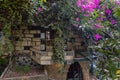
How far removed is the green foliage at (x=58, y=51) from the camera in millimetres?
4008

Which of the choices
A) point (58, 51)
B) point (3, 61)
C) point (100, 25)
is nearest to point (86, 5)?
point (100, 25)

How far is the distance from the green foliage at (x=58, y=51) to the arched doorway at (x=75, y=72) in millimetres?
964

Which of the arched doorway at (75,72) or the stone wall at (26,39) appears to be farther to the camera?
the arched doorway at (75,72)

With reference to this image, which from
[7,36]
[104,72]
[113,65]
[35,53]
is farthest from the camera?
[35,53]

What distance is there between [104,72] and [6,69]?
2.95 m

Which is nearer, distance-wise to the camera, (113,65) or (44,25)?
(113,65)

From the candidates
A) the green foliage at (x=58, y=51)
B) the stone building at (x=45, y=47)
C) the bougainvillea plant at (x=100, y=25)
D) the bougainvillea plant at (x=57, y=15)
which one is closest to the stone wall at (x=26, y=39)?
the stone building at (x=45, y=47)

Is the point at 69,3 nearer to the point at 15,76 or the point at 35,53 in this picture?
the point at 35,53

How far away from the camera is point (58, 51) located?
4.04m

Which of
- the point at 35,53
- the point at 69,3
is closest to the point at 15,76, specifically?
the point at 35,53

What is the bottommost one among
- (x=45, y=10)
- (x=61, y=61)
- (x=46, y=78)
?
(x=46, y=78)

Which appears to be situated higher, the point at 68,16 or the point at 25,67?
the point at 68,16

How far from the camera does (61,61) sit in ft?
13.3

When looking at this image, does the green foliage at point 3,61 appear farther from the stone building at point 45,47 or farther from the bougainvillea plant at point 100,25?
the bougainvillea plant at point 100,25
